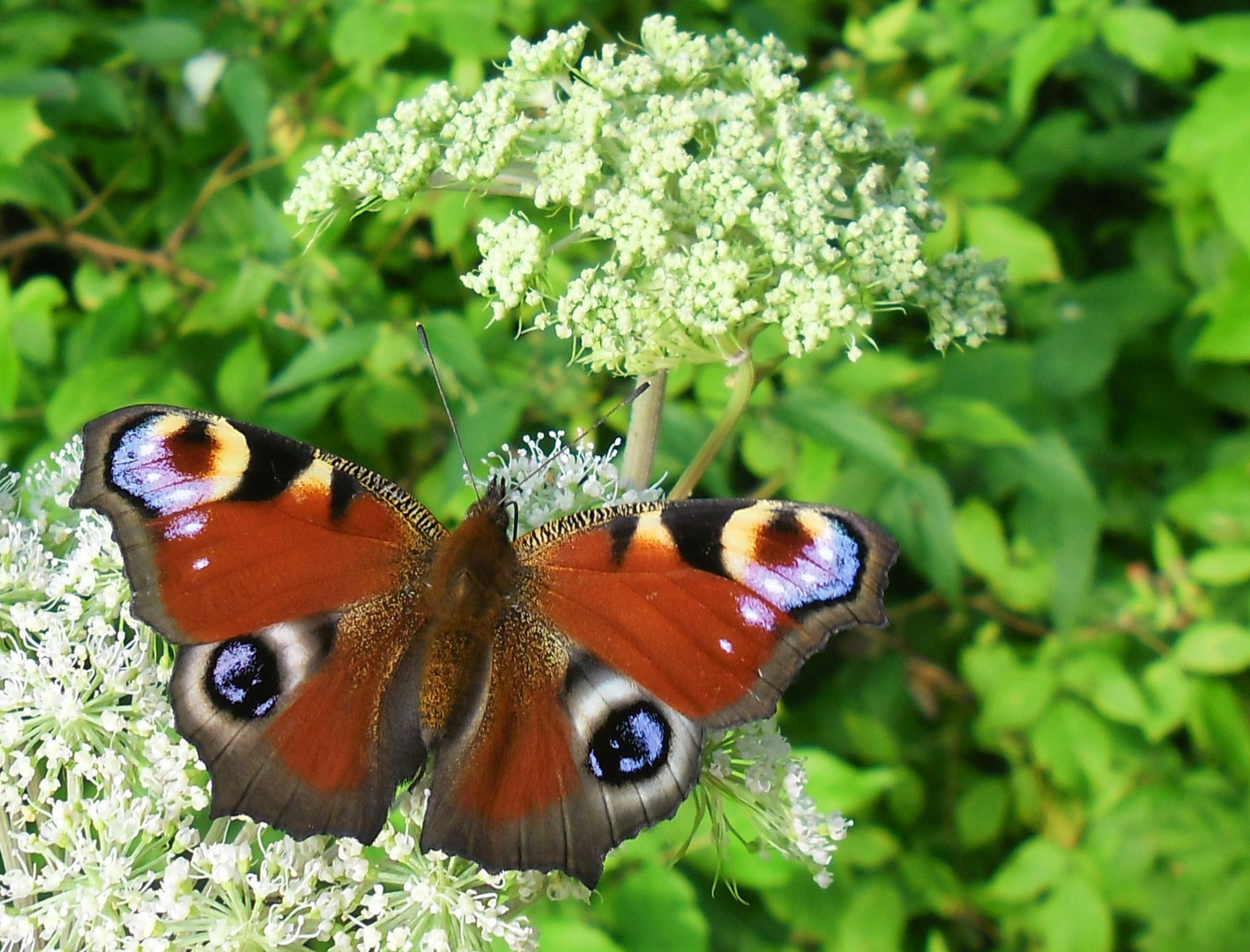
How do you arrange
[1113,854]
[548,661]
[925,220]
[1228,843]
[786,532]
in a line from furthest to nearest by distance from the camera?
1. [1113,854]
2. [1228,843]
3. [925,220]
4. [548,661]
5. [786,532]

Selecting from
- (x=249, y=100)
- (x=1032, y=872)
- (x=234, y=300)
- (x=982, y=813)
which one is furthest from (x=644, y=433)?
(x=982, y=813)

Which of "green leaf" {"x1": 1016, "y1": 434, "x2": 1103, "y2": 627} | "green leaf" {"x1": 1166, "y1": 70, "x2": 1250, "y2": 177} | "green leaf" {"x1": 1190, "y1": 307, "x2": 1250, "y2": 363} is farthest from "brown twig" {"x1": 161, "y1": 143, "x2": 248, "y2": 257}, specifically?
"green leaf" {"x1": 1190, "y1": 307, "x2": 1250, "y2": 363}

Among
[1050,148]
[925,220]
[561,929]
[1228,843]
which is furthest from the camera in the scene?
[1050,148]

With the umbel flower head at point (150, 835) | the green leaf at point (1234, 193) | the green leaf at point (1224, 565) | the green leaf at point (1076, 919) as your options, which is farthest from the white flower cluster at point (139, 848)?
the green leaf at point (1224, 565)

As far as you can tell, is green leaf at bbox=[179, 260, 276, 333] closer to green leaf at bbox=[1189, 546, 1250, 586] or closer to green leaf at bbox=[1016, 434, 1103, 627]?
green leaf at bbox=[1016, 434, 1103, 627]

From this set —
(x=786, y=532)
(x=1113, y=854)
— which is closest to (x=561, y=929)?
(x=786, y=532)

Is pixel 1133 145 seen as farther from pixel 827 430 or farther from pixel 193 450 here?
pixel 193 450

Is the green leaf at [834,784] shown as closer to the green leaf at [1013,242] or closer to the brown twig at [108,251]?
the green leaf at [1013,242]
